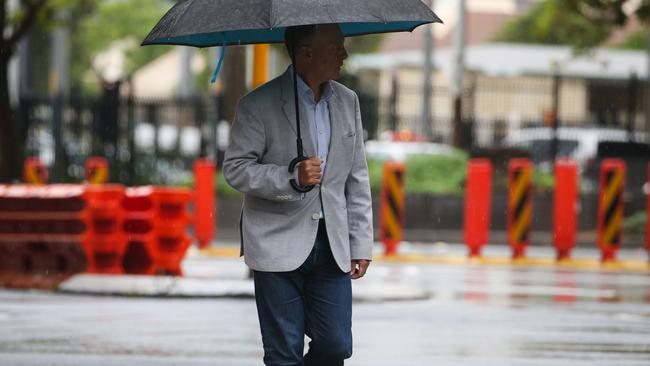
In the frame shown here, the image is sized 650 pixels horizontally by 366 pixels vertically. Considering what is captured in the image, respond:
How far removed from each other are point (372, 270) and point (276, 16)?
10973 millimetres

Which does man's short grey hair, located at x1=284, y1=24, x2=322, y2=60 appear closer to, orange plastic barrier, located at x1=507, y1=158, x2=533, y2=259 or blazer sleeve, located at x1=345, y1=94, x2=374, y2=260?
blazer sleeve, located at x1=345, y1=94, x2=374, y2=260

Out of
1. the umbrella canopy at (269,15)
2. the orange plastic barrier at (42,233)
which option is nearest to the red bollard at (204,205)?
the orange plastic barrier at (42,233)

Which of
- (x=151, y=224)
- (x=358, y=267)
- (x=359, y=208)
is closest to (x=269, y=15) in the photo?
(x=359, y=208)

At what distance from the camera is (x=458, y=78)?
108 ft

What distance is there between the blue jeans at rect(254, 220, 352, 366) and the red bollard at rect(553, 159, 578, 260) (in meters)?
12.5

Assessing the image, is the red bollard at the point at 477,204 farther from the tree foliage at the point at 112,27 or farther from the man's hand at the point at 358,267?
the tree foliage at the point at 112,27

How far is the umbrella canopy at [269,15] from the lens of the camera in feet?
19.1

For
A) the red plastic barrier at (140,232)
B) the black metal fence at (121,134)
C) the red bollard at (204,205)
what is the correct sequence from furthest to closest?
1. the black metal fence at (121,134)
2. the red bollard at (204,205)
3. the red plastic barrier at (140,232)

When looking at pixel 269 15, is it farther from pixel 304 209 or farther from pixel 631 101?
pixel 631 101

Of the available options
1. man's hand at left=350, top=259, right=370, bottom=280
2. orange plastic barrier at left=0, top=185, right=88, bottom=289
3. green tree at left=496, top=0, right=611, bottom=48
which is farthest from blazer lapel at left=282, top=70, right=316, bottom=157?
green tree at left=496, top=0, right=611, bottom=48

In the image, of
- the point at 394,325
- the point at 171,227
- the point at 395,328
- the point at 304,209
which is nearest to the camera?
the point at 304,209

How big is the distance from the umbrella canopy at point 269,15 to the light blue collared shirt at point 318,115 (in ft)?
1.07

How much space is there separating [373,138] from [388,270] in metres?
10.1

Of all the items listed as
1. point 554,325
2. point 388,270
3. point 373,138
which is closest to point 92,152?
point 373,138
